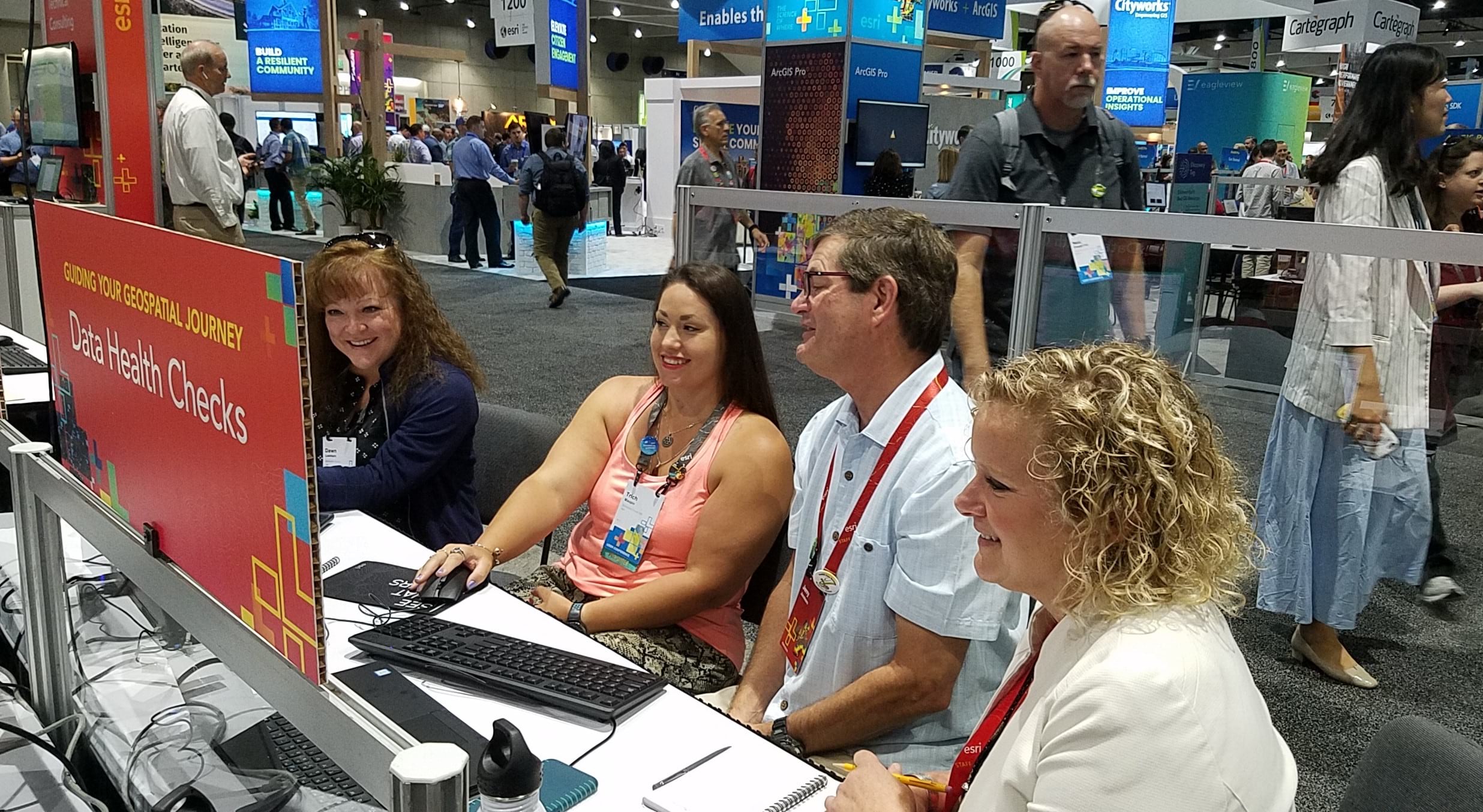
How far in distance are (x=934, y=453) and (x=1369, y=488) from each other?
5.72 feet

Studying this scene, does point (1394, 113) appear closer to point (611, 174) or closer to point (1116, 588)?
point (1116, 588)

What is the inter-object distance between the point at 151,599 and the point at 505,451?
1.55m

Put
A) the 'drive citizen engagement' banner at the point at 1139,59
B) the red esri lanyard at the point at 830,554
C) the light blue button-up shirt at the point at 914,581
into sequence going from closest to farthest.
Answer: the light blue button-up shirt at the point at 914,581 < the red esri lanyard at the point at 830,554 < the 'drive citizen engagement' banner at the point at 1139,59

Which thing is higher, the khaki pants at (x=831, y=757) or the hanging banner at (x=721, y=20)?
the hanging banner at (x=721, y=20)

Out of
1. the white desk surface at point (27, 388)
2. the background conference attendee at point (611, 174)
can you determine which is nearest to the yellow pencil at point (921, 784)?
the white desk surface at point (27, 388)

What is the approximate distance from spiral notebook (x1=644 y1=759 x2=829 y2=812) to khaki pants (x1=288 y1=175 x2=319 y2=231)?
1364 centimetres

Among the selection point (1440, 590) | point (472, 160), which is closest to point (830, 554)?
point (1440, 590)

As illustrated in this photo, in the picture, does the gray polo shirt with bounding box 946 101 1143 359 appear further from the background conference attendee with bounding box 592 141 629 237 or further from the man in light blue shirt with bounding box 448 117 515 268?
the background conference attendee with bounding box 592 141 629 237

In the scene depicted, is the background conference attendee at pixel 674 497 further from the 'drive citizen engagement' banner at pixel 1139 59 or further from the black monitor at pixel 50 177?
the 'drive citizen engagement' banner at pixel 1139 59

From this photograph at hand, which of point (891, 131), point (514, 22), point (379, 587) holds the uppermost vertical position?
point (514, 22)

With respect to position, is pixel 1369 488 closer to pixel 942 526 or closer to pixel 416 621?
pixel 942 526

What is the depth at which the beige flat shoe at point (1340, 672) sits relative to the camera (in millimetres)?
2979

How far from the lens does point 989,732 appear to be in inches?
44.3

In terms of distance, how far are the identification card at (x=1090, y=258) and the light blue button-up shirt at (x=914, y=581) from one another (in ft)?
3.45
